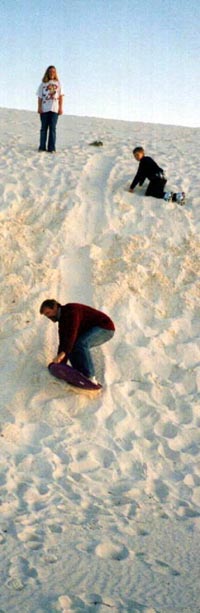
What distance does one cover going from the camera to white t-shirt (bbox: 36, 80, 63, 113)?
10.3m

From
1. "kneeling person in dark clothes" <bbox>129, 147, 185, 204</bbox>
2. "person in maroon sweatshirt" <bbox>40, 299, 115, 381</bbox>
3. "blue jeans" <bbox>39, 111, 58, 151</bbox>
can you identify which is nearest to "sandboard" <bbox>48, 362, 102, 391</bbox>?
"person in maroon sweatshirt" <bbox>40, 299, 115, 381</bbox>

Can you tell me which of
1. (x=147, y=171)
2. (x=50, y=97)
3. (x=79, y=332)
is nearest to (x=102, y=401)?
(x=79, y=332)

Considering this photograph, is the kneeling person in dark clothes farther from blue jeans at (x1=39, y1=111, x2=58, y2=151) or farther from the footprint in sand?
the footprint in sand

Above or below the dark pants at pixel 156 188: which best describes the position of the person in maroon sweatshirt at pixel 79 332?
below

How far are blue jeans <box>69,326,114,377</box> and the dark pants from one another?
372 centimetres

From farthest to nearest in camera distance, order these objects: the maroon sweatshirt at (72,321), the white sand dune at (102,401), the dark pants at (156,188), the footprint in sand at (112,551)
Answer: the dark pants at (156,188)
the maroon sweatshirt at (72,321)
the footprint in sand at (112,551)
the white sand dune at (102,401)

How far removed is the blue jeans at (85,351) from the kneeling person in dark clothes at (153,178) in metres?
3.70

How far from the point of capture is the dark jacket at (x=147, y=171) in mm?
8867

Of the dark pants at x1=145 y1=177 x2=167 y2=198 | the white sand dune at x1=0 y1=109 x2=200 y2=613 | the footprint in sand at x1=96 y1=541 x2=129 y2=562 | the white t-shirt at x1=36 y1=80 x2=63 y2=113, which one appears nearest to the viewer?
the white sand dune at x1=0 y1=109 x2=200 y2=613

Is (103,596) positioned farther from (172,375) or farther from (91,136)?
(91,136)

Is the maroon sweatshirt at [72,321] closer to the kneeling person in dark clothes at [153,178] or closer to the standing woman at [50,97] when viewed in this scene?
the kneeling person in dark clothes at [153,178]

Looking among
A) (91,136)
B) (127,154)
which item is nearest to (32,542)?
(127,154)

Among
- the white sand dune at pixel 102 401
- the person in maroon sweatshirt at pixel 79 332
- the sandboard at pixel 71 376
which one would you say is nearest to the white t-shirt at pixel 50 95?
the white sand dune at pixel 102 401

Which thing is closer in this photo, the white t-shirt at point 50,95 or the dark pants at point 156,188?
the dark pants at point 156,188
